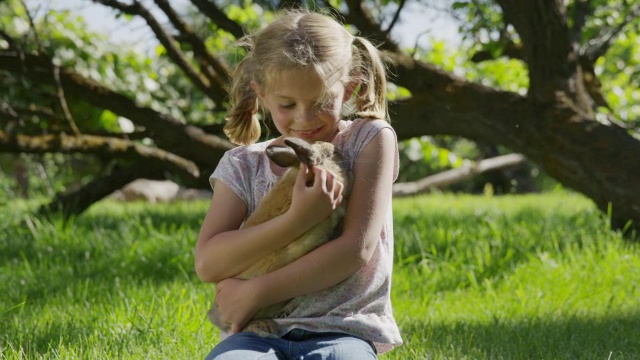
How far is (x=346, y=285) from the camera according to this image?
227 cm

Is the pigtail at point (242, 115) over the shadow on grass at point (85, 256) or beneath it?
over

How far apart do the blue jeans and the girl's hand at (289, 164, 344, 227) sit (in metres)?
0.33

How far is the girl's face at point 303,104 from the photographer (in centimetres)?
219

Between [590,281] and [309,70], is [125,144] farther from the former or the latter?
[309,70]

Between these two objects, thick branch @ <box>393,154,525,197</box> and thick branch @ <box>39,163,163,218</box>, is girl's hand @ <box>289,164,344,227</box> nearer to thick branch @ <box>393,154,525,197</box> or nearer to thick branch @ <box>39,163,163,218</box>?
thick branch @ <box>39,163,163,218</box>

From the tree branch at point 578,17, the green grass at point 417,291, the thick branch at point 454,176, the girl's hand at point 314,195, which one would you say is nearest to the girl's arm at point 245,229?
the girl's hand at point 314,195

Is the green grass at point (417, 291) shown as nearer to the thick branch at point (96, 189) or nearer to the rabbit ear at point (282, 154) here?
the thick branch at point (96, 189)

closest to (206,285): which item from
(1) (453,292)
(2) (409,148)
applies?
(1) (453,292)

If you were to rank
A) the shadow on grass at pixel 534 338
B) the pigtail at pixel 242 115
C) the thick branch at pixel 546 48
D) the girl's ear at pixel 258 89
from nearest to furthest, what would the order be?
1. the girl's ear at pixel 258 89
2. the pigtail at pixel 242 115
3. the shadow on grass at pixel 534 338
4. the thick branch at pixel 546 48

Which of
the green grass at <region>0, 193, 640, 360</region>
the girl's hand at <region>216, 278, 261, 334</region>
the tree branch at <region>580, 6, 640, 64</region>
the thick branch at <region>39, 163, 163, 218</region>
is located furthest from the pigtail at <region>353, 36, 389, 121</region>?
the thick branch at <region>39, 163, 163, 218</region>

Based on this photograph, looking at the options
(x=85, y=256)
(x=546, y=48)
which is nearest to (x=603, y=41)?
(x=546, y=48)

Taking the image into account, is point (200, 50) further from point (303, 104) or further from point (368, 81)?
point (303, 104)

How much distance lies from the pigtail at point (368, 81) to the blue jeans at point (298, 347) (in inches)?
25.6

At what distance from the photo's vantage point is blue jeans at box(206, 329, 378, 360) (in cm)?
213
